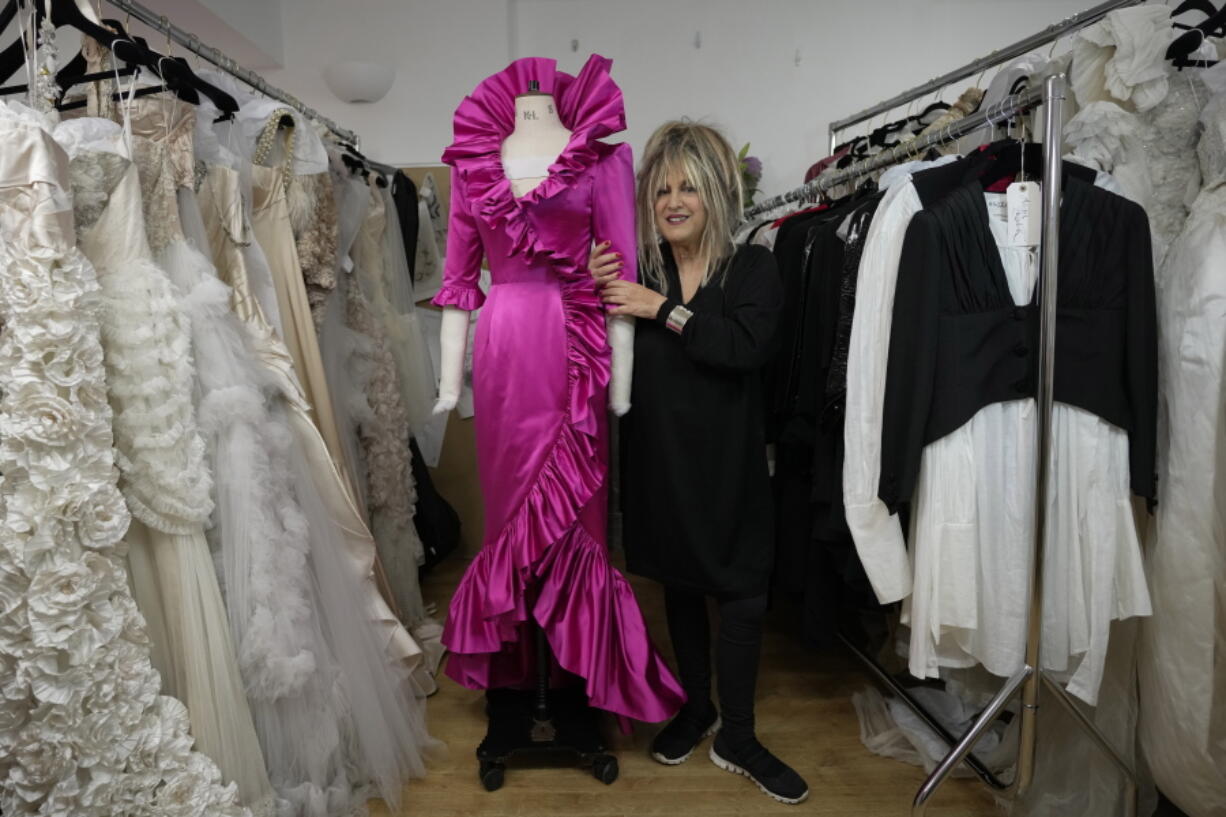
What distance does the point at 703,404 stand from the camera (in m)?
1.65

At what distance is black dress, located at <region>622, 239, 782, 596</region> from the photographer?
1645mm

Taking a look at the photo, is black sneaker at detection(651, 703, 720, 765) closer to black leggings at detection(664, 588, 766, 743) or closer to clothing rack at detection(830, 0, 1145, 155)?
black leggings at detection(664, 588, 766, 743)

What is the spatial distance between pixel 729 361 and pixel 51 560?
1.24 m

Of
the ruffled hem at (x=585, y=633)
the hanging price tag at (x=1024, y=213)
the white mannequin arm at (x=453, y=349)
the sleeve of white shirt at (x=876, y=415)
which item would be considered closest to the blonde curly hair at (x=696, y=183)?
the sleeve of white shirt at (x=876, y=415)

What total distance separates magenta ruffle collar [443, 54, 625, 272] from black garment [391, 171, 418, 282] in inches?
45.8

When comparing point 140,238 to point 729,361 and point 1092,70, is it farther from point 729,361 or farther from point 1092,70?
point 1092,70

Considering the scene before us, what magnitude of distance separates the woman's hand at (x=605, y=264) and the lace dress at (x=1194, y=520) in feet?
3.53

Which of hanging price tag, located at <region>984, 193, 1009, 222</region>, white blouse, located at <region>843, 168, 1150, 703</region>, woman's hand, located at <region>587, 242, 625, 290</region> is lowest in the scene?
white blouse, located at <region>843, 168, 1150, 703</region>

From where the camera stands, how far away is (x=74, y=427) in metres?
1.15

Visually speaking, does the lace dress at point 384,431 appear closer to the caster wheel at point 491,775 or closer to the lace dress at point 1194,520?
the caster wheel at point 491,775

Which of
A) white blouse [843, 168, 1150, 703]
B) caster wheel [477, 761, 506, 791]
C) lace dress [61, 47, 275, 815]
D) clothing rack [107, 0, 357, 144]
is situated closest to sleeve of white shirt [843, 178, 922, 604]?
white blouse [843, 168, 1150, 703]

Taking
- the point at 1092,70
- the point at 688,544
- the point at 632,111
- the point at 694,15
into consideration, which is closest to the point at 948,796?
the point at 688,544

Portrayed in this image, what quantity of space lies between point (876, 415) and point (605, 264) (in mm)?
655

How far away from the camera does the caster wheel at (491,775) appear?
1734 millimetres
